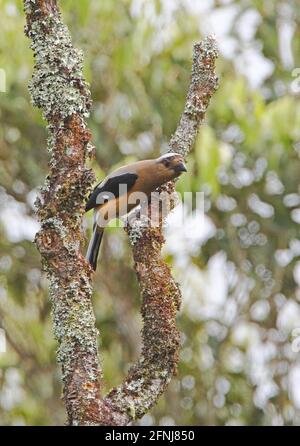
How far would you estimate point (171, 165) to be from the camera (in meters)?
4.26

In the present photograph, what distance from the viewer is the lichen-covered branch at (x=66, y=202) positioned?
9.28ft

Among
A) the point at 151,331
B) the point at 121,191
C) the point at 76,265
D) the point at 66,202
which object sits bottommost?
the point at 151,331

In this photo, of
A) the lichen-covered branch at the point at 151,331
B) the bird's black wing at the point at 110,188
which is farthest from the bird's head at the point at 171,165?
the lichen-covered branch at the point at 151,331

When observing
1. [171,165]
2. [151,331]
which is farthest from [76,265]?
[171,165]

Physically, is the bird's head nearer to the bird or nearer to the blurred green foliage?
the bird

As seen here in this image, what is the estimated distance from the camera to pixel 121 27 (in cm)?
697

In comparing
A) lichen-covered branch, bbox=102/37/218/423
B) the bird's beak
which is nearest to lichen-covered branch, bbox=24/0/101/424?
lichen-covered branch, bbox=102/37/218/423

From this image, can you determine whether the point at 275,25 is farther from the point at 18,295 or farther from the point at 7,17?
the point at 18,295

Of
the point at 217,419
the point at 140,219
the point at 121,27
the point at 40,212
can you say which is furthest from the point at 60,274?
the point at 217,419

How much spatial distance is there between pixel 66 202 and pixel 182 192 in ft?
10.9

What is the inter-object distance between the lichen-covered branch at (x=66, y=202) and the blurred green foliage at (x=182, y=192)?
2963 mm

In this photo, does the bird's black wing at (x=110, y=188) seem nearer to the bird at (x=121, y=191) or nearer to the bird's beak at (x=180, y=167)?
the bird at (x=121, y=191)

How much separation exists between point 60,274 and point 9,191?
4.97m

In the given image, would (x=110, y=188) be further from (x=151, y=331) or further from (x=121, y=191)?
(x=151, y=331)
